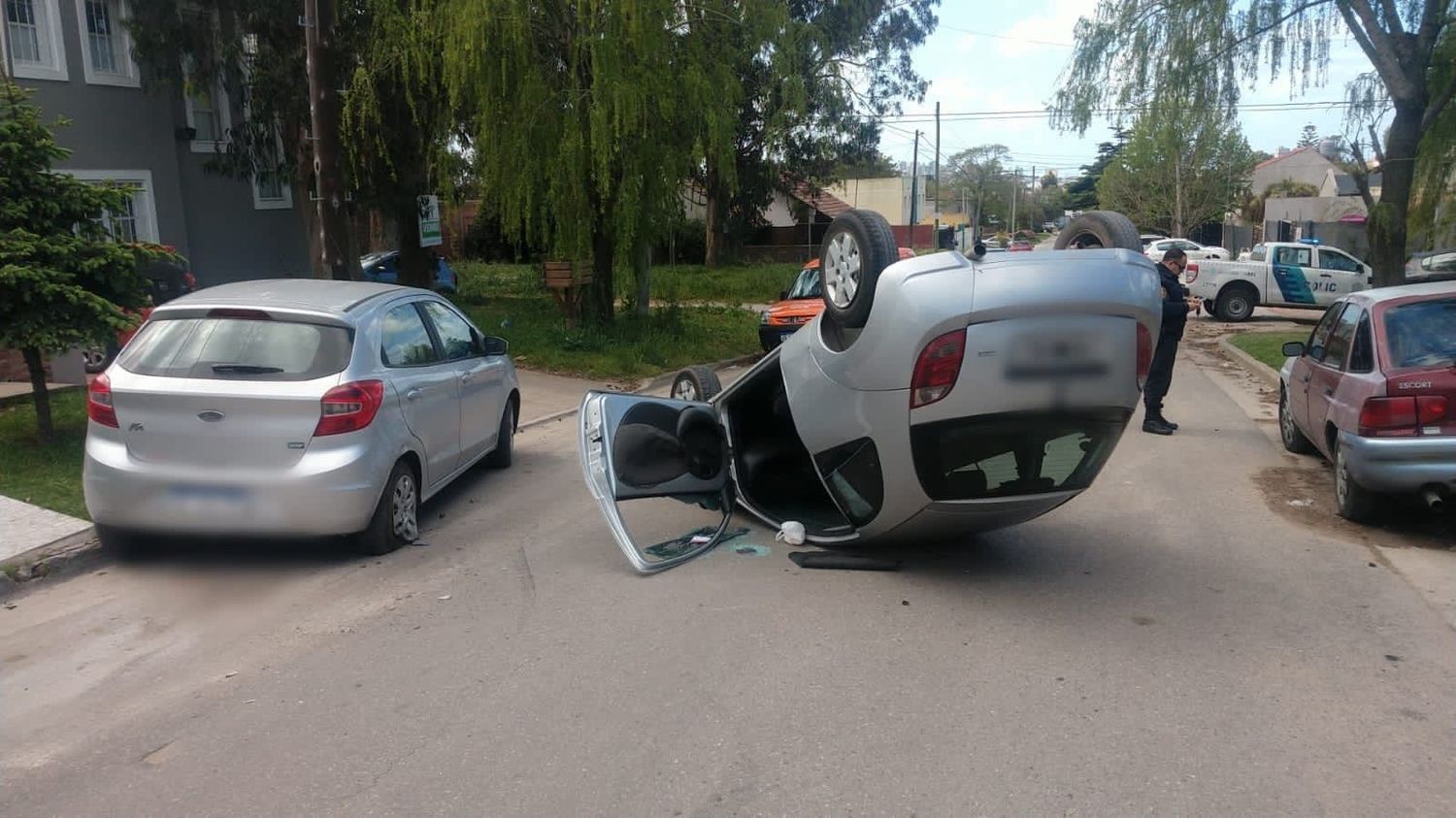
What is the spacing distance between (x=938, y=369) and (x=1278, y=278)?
2278 centimetres

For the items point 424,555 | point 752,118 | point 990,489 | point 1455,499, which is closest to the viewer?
point 990,489

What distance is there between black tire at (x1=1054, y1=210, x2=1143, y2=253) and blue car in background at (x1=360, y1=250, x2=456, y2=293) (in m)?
20.4

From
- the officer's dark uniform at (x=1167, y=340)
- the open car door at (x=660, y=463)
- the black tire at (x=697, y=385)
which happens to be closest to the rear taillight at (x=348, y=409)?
the open car door at (x=660, y=463)

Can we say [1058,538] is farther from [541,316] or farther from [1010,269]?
[541,316]

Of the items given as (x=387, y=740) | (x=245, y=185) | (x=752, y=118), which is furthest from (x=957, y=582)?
(x=752, y=118)

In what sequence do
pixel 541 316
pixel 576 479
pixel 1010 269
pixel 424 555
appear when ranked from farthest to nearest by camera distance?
pixel 541 316, pixel 576 479, pixel 424 555, pixel 1010 269

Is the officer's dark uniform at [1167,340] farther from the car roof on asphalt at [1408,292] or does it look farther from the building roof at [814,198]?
the building roof at [814,198]

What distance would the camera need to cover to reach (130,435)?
242 inches

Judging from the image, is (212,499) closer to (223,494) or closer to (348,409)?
(223,494)

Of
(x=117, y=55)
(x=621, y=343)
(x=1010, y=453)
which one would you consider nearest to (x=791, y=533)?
(x=1010, y=453)

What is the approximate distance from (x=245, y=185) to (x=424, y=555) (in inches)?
681

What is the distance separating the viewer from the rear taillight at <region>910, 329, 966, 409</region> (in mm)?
4973

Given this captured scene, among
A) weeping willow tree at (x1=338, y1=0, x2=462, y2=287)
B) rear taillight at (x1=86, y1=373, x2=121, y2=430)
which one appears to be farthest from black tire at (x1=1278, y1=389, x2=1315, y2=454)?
weeping willow tree at (x1=338, y1=0, x2=462, y2=287)

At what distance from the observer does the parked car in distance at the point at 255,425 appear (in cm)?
607
